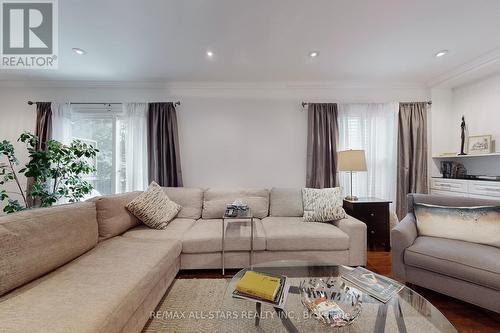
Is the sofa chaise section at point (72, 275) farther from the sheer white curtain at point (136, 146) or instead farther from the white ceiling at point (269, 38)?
the white ceiling at point (269, 38)

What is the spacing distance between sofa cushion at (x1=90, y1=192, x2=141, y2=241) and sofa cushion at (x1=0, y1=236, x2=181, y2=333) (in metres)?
0.27

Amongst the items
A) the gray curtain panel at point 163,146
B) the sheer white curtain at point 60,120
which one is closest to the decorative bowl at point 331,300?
the gray curtain panel at point 163,146

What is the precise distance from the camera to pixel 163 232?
221 cm

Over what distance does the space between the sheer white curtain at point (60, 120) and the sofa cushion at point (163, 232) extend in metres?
2.20

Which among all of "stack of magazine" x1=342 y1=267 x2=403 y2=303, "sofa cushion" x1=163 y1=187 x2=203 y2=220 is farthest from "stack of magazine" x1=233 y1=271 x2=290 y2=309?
"sofa cushion" x1=163 y1=187 x2=203 y2=220

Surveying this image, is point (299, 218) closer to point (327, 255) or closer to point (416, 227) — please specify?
point (327, 255)

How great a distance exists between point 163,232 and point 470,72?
174 inches

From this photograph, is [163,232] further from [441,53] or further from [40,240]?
[441,53]

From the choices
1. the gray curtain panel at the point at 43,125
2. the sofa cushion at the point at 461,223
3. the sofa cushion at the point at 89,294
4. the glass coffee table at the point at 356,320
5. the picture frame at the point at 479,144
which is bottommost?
the glass coffee table at the point at 356,320

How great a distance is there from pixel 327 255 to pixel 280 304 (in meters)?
1.20

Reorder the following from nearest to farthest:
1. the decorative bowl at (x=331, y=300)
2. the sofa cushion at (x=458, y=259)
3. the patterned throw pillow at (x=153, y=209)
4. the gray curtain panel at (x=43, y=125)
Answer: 1. the decorative bowl at (x=331, y=300)
2. the sofa cushion at (x=458, y=259)
3. the patterned throw pillow at (x=153, y=209)
4. the gray curtain panel at (x=43, y=125)

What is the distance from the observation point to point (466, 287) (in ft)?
5.06

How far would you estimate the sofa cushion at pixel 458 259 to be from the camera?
146 centimetres

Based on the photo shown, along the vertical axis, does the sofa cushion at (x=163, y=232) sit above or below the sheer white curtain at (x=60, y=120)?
below
